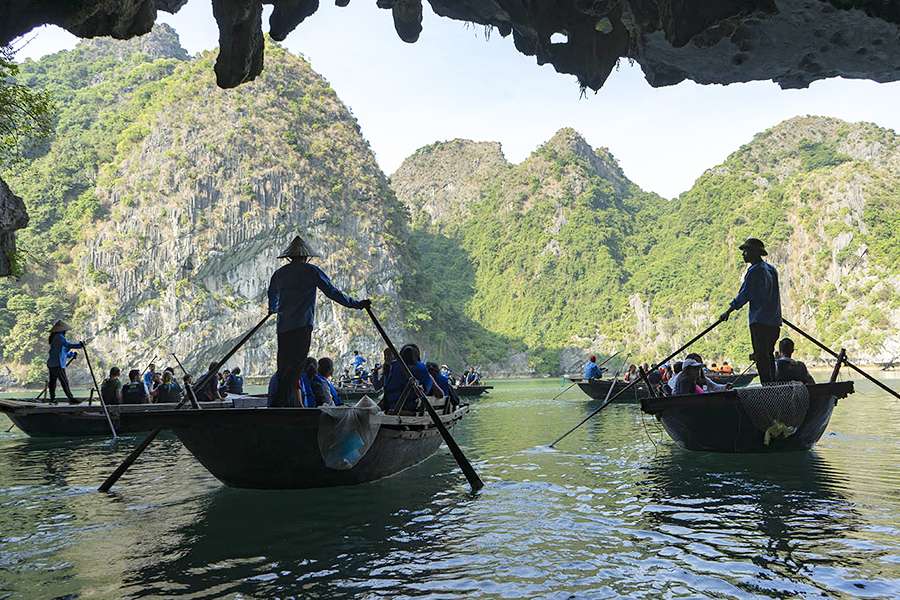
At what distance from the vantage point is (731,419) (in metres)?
7.67

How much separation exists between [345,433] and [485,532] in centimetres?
150

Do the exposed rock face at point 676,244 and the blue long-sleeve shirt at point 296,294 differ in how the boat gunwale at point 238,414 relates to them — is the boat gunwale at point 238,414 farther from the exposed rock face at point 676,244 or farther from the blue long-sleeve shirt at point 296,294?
the exposed rock face at point 676,244

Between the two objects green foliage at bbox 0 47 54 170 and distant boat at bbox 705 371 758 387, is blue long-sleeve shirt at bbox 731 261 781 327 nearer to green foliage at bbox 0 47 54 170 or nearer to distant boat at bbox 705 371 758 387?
distant boat at bbox 705 371 758 387

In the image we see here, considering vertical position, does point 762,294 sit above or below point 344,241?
below

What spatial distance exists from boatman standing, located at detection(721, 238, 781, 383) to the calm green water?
1197 millimetres

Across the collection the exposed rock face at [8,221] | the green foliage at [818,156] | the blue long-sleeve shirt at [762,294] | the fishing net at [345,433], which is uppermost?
the green foliage at [818,156]

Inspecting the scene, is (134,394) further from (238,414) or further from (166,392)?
(238,414)

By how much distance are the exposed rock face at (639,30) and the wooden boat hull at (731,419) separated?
5959mm

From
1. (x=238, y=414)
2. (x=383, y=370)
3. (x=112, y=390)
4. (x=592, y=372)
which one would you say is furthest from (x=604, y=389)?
(x=238, y=414)

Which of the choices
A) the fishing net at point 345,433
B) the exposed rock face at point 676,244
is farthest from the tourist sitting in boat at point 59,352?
the exposed rock face at point 676,244

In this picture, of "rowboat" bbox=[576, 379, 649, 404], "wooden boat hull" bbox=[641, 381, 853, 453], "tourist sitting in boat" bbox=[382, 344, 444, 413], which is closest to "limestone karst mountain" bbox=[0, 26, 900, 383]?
"rowboat" bbox=[576, 379, 649, 404]

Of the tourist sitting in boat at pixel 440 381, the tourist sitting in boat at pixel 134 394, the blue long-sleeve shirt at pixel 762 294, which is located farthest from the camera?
the tourist sitting in boat at pixel 134 394

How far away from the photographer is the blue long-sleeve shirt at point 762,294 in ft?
25.6

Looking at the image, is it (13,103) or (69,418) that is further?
(13,103)
